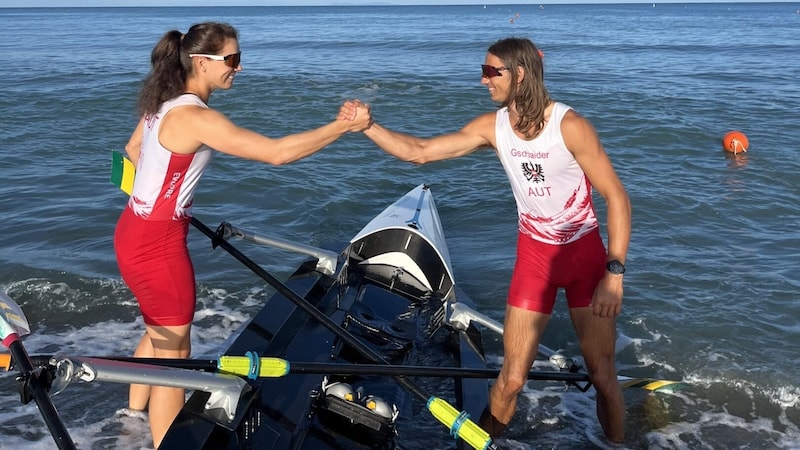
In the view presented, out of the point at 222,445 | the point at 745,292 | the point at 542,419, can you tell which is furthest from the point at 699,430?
the point at 222,445

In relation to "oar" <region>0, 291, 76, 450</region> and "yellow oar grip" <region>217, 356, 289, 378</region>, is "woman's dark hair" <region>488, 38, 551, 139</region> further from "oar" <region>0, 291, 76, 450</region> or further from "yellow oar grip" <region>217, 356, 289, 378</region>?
"oar" <region>0, 291, 76, 450</region>

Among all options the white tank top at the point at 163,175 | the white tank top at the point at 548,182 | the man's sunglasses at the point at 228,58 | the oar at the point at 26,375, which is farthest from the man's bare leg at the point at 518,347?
the oar at the point at 26,375

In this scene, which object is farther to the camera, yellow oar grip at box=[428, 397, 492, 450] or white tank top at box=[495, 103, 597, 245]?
white tank top at box=[495, 103, 597, 245]

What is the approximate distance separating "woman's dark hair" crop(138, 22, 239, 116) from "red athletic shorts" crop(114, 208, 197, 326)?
586 millimetres

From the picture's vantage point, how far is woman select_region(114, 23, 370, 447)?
11.6ft

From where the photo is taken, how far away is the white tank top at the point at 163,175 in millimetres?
3592

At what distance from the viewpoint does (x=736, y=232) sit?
30.9ft

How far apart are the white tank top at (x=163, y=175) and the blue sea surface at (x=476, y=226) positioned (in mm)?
1905

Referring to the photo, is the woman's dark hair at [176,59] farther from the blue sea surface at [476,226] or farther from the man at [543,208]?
the blue sea surface at [476,226]

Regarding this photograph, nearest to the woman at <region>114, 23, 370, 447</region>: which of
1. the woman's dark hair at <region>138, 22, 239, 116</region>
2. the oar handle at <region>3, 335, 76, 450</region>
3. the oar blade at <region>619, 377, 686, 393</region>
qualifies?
the woman's dark hair at <region>138, 22, 239, 116</region>

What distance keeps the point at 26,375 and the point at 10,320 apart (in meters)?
0.43

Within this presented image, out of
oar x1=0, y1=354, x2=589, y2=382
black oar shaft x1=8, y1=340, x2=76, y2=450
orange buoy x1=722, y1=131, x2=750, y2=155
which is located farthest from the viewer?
orange buoy x1=722, y1=131, x2=750, y2=155

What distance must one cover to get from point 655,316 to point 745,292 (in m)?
1.17

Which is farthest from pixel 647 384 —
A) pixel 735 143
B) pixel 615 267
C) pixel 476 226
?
pixel 735 143
